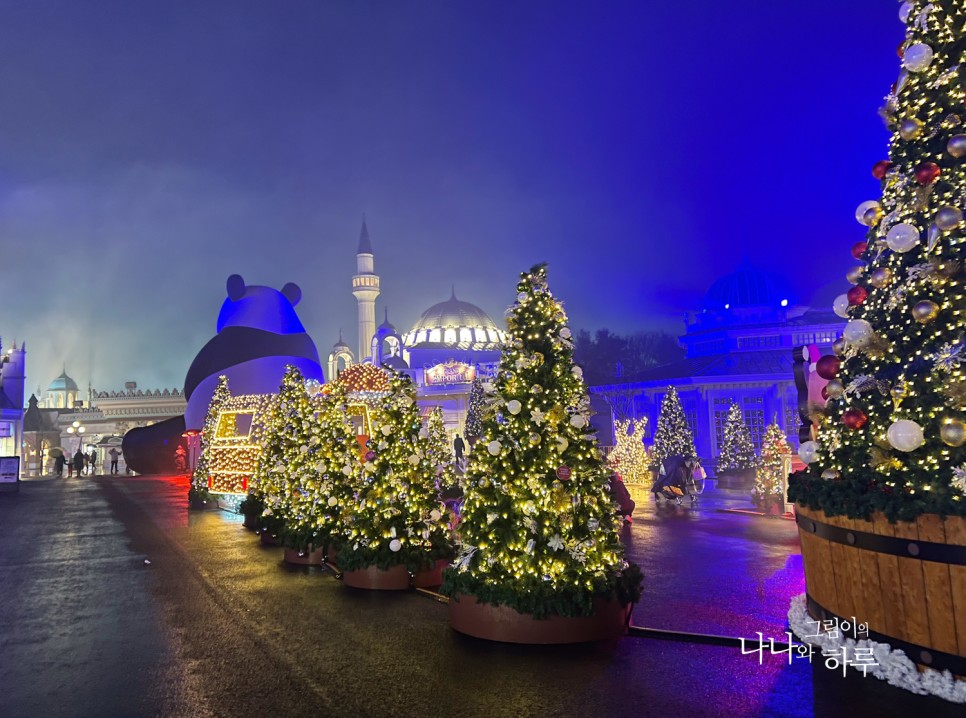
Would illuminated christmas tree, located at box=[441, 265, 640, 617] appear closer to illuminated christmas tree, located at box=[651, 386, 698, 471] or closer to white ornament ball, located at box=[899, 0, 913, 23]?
white ornament ball, located at box=[899, 0, 913, 23]

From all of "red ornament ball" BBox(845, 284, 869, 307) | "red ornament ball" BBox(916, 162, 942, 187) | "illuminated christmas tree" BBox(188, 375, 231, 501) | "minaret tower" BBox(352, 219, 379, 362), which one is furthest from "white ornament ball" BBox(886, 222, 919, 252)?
"minaret tower" BBox(352, 219, 379, 362)

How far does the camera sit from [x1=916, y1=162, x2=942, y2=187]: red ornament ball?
19.6 feet

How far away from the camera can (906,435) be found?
5.38 meters

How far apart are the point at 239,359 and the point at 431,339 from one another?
4128 cm

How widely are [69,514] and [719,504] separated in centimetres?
1834

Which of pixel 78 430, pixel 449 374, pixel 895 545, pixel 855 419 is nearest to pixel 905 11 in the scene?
pixel 855 419

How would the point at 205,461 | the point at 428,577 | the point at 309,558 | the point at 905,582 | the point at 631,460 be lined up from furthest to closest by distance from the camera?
1. the point at 631,460
2. the point at 205,461
3. the point at 309,558
4. the point at 428,577
5. the point at 905,582

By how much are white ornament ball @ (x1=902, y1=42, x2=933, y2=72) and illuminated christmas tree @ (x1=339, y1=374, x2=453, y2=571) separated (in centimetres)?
689

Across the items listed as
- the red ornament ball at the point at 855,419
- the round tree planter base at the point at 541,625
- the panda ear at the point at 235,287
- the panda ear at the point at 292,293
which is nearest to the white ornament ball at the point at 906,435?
the red ornament ball at the point at 855,419

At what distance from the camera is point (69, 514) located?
20500 millimetres

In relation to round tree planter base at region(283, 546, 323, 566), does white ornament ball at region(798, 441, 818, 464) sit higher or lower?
higher

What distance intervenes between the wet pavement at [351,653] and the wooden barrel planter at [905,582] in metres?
0.40

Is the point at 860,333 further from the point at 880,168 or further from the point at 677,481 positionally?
the point at 677,481

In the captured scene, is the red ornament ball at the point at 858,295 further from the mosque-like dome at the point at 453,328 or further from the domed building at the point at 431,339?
the mosque-like dome at the point at 453,328
